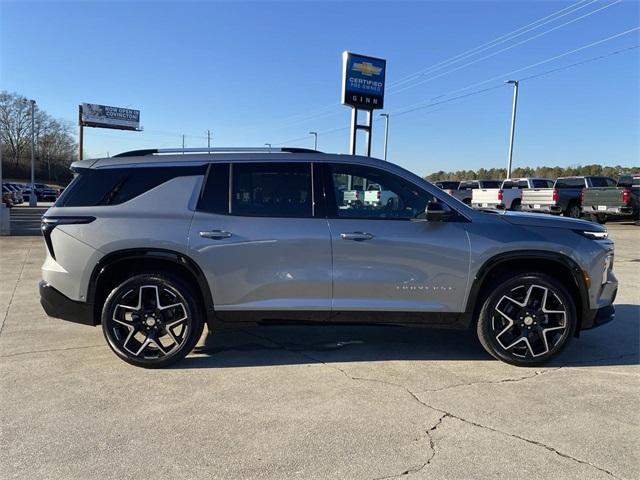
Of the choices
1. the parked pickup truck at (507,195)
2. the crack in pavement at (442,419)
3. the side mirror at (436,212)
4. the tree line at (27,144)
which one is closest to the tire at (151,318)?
the crack in pavement at (442,419)

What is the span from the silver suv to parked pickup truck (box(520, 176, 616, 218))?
20.5 meters

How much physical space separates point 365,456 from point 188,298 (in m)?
2.10

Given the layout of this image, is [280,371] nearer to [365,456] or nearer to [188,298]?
[188,298]

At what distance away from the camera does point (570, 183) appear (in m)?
24.8

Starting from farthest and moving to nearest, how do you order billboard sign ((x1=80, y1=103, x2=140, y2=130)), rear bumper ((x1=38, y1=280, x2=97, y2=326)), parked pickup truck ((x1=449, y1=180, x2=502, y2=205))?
billboard sign ((x1=80, y1=103, x2=140, y2=130))
parked pickup truck ((x1=449, y1=180, x2=502, y2=205))
rear bumper ((x1=38, y1=280, x2=97, y2=326))

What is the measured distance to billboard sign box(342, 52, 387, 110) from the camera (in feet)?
78.1

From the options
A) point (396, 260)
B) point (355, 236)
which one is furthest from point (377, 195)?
point (396, 260)

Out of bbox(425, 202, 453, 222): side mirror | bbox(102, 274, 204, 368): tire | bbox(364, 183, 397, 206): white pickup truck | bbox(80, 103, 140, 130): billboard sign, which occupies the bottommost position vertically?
bbox(102, 274, 204, 368): tire

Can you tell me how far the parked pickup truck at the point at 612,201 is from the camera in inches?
840

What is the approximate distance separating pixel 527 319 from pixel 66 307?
4063 mm

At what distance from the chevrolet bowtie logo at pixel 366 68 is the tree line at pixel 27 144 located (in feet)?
272

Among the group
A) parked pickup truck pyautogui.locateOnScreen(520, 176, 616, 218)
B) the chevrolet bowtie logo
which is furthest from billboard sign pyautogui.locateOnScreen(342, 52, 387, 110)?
parked pickup truck pyautogui.locateOnScreen(520, 176, 616, 218)

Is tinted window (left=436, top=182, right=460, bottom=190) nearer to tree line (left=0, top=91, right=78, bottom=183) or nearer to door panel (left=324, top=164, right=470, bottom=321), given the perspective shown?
door panel (left=324, top=164, right=470, bottom=321)

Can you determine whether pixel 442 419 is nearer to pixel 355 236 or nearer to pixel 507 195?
pixel 355 236
